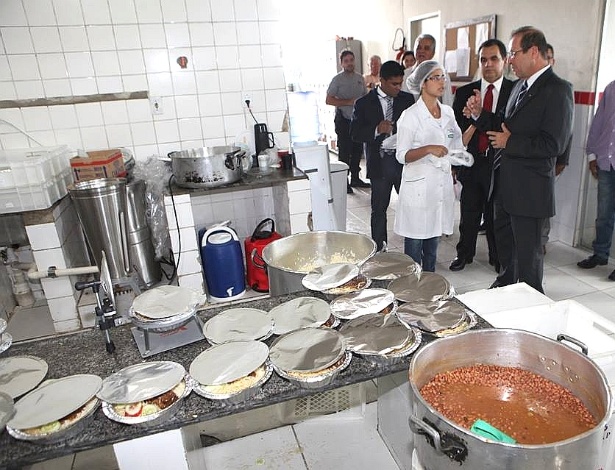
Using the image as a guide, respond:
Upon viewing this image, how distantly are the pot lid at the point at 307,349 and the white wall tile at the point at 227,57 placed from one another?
253 centimetres

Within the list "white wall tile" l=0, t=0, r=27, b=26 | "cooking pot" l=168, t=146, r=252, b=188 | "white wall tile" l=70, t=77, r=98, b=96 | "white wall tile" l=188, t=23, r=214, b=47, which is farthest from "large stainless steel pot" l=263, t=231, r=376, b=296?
"white wall tile" l=0, t=0, r=27, b=26

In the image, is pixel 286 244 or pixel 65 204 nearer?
pixel 286 244

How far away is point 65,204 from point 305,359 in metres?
2.46

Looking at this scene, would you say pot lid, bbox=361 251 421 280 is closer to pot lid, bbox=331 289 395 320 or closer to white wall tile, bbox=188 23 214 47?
pot lid, bbox=331 289 395 320

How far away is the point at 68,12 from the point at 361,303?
2835 mm

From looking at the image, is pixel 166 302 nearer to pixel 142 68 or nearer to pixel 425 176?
pixel 425 176

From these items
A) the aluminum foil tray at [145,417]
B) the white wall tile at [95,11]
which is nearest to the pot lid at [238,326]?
the aluminum foil tray at [145,417]

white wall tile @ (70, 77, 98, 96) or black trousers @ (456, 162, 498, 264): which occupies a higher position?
white wall tile @ (70, 77, 98, 96)

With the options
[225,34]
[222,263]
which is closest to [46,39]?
[225,34]

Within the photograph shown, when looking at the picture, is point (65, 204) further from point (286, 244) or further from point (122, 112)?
point (286, 244)

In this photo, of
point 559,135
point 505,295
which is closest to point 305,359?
point 505,295

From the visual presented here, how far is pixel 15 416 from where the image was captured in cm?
107

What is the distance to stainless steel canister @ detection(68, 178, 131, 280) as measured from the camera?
9.19 feet

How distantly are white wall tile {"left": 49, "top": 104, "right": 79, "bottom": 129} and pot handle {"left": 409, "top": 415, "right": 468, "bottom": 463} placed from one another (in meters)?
3.13
